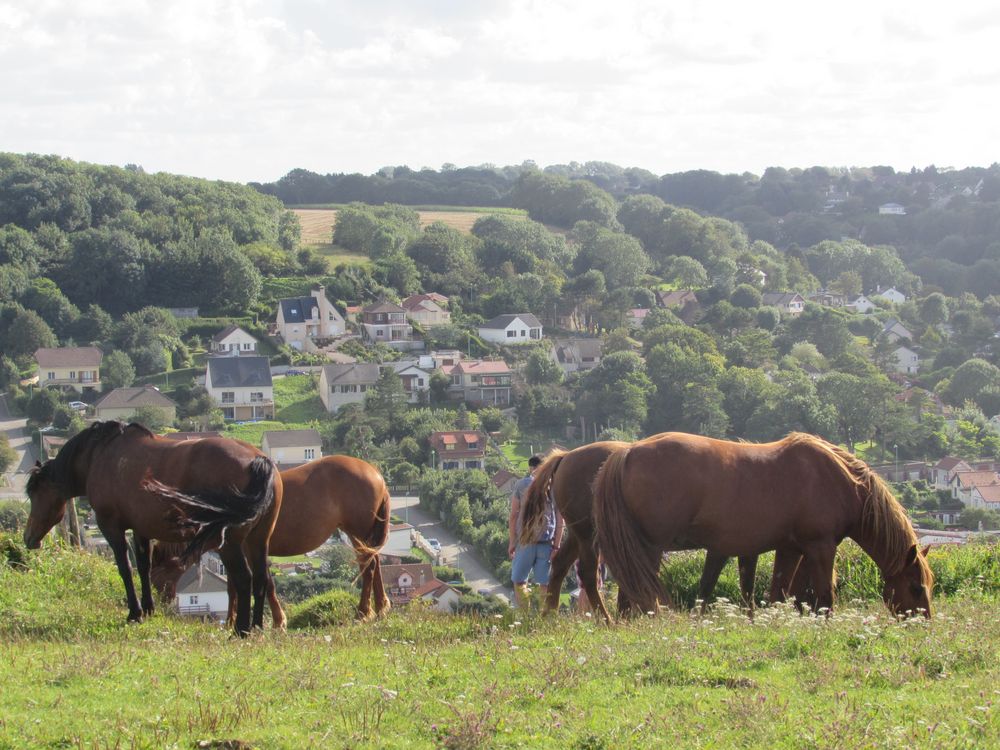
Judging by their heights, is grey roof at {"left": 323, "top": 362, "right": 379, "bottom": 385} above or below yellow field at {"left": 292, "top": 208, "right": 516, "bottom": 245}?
below

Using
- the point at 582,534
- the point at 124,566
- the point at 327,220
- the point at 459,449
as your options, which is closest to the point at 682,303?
the point at 327,220

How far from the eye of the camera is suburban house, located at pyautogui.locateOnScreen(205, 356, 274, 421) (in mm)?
60969

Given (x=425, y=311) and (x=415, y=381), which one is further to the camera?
(x=425, y=311)

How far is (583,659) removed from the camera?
20.4ft

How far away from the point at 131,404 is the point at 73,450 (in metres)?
52.4

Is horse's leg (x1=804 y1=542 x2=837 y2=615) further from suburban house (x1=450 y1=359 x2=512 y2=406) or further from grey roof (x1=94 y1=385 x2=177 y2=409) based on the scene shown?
suburban house (x1=450 y1=359 x2=512 y2=406)

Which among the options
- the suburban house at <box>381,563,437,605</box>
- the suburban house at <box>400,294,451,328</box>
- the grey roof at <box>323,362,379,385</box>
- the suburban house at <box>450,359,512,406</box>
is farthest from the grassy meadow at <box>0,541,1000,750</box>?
the suburban house at <box>400,294,451,328</box>

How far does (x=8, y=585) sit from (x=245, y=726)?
195 inches

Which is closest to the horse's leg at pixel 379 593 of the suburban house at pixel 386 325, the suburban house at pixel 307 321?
the suburban house at pixel 307 321

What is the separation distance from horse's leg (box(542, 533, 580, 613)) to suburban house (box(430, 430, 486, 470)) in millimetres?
44516

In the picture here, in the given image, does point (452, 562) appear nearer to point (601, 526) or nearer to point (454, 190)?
point (601, 526)

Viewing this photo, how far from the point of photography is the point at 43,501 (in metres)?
9.30

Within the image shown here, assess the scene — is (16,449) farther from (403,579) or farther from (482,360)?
(403,579)

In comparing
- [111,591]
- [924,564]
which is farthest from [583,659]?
[111,591]
